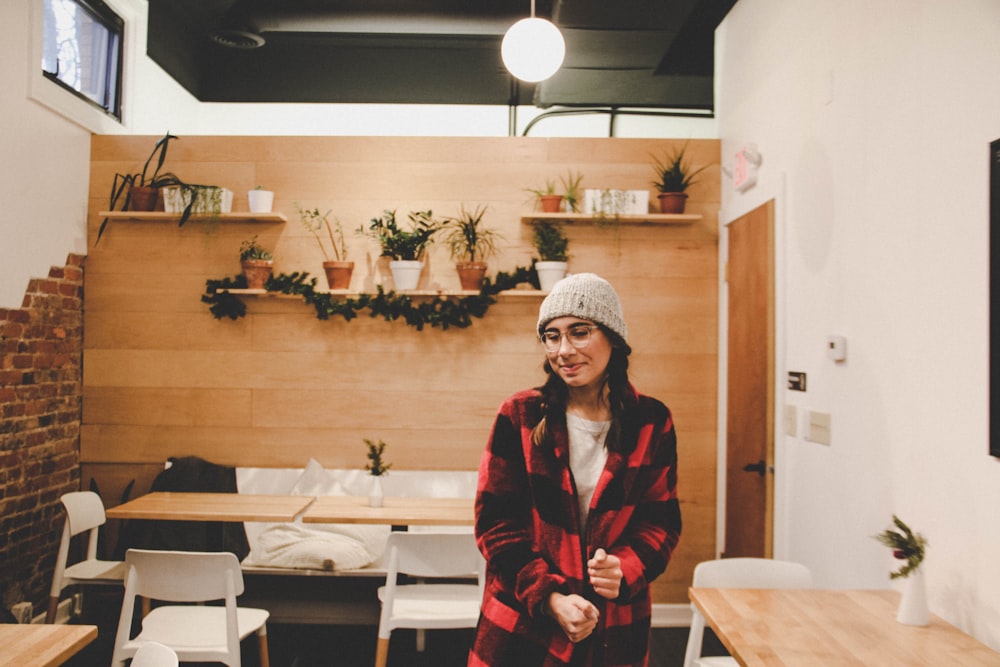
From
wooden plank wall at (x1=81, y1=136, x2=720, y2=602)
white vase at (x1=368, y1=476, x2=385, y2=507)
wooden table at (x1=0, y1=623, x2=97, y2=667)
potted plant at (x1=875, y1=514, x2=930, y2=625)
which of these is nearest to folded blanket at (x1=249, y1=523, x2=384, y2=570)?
white vase at (x1=368, y1=476, x2=385, y2=507)

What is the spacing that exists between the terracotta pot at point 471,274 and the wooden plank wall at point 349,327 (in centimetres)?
18

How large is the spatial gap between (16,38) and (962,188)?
4151 mm

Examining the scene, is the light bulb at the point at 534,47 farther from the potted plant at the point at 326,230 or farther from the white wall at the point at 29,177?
the white wall at the point at 29,177

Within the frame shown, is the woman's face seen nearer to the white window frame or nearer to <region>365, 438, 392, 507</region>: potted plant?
<region>365, 438, 392, 507</region>: potted plant

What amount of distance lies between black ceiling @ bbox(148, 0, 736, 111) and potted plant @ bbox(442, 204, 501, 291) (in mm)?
1221

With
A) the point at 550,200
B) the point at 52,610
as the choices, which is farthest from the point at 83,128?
the point at 550,200

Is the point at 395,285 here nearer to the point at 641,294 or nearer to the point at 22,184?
the point at 641,294

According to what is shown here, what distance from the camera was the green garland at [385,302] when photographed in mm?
4105

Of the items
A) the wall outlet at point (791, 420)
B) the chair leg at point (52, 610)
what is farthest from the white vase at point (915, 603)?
the chair leg at point (52, 610)

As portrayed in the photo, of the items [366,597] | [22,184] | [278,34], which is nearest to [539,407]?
[366,597]

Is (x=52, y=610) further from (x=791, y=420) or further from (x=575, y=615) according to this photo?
(x=791, y=420)

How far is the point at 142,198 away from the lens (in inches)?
163

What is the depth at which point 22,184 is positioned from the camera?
12.0 ft

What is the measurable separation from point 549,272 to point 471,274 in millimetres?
453
